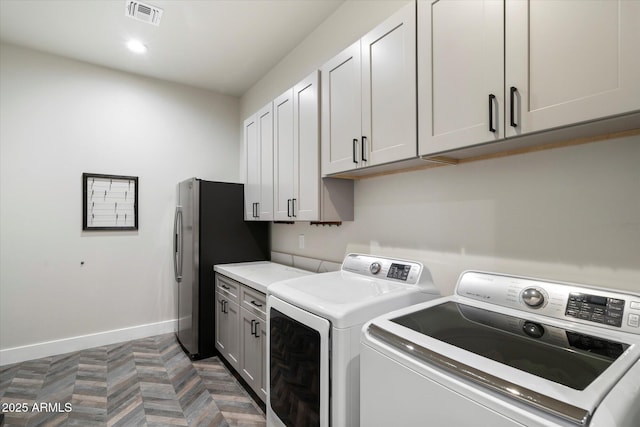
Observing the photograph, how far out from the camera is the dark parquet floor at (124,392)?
2.04 m

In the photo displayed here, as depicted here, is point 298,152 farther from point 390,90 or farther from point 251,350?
point 251,350

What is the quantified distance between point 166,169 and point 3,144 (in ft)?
4.45

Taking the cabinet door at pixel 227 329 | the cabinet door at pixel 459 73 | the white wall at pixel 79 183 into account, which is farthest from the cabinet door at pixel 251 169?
the cabinet door at pixel 459 73

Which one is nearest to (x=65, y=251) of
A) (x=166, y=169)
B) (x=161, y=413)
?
(x=166, y=169)

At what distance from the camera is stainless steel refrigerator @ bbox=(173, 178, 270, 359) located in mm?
2875

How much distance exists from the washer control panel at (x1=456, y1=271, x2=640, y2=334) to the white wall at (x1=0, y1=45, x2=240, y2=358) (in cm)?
341

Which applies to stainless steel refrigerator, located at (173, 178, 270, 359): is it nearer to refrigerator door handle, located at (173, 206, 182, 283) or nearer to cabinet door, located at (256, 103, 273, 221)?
refrigerator door handle, located at (173, 206, 182, 283)

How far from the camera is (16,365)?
2.77 meters

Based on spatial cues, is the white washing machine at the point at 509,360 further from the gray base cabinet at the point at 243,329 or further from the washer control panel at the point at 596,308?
the gray base cabinet at the point at 243,329

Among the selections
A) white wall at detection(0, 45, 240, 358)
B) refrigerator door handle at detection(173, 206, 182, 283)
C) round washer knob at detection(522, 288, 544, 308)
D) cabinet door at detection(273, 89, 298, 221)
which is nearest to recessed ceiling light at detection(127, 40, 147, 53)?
white wall at detection(0, 45, 240, 358)

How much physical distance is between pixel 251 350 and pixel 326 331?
119cm

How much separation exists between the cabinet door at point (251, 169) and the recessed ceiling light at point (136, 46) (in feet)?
3.81

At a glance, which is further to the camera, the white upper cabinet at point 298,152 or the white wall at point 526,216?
the white upper cabinet at point 298,152

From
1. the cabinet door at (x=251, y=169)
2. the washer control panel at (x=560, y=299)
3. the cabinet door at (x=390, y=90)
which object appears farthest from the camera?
the cabinet door at (x=251, y=169)
